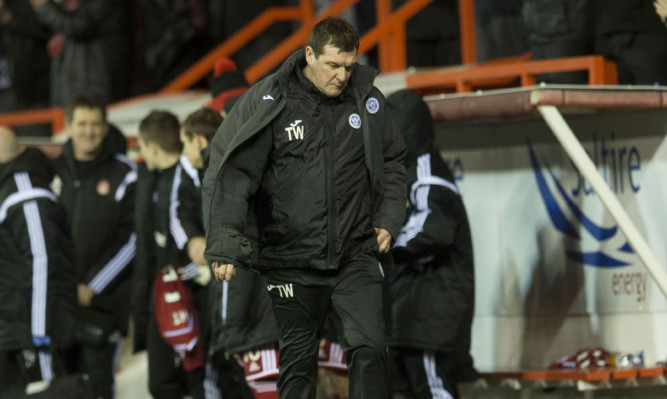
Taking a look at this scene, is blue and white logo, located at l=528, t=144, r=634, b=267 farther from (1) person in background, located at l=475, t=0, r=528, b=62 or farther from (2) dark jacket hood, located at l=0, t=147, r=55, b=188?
(2) dark jacket hood, located at l=0, t=147, r=55, b=188

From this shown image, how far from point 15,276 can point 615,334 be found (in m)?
3.95

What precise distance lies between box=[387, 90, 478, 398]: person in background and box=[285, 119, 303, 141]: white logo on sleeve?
142 centimetres

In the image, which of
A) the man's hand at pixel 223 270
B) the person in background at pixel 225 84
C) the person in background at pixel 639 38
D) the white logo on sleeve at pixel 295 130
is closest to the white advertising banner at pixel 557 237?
the person in background at pixel 639 38

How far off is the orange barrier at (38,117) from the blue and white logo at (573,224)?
523 centimetres

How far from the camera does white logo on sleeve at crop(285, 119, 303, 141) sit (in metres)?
6.46

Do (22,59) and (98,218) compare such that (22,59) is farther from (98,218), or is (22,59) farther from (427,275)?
(427,275)

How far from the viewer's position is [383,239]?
660cm

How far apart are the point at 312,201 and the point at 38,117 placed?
265 inches

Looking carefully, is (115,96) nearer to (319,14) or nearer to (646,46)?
(319,14)

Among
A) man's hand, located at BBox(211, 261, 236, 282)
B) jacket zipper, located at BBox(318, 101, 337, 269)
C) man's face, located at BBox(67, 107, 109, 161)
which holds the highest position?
man's face, located at BBox(67, 107, 109, 161)

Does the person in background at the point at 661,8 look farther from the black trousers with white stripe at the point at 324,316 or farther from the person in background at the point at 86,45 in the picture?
the person in background at the point at 86,45

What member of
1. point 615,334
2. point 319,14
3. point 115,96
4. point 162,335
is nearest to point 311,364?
point 162,335

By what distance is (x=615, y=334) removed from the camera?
8602 mm

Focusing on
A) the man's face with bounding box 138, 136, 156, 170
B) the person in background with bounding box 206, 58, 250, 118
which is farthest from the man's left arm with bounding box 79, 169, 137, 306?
the person in background with bounding box 206, 58, 250, 118
